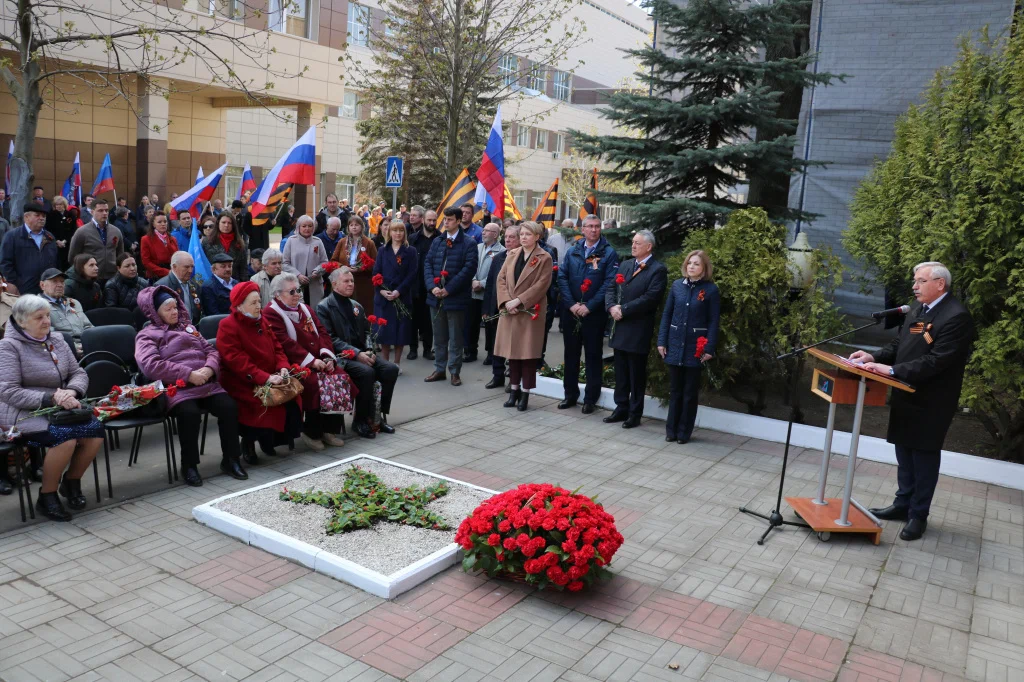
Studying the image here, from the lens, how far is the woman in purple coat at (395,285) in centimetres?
1116

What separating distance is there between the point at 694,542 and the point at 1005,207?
4.39 metres

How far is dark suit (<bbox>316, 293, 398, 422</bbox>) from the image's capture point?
27.3ft

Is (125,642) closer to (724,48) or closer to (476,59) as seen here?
(724,48)

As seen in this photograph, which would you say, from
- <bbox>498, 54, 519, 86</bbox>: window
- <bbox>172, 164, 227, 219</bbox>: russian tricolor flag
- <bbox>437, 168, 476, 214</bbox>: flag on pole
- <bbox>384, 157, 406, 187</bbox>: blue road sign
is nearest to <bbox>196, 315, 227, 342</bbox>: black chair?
<bbox>437, 168, 476, 214</bbox>: flag on pole

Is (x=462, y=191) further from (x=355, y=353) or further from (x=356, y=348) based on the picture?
(x=355, y=353)

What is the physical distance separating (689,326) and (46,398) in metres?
5.83

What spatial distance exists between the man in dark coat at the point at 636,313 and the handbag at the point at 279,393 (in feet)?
11.9

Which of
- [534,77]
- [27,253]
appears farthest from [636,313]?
[534,77]

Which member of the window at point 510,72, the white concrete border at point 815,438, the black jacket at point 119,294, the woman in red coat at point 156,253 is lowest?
the white concrete border at point 815,438

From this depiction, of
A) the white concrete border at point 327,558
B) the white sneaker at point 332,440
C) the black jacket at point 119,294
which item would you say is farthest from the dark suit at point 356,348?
the white concrete border at point 327,558

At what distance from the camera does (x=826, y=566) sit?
591cm

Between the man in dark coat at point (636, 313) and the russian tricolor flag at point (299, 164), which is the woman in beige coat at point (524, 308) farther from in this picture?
the russian tricolor flag at point (299, 164)

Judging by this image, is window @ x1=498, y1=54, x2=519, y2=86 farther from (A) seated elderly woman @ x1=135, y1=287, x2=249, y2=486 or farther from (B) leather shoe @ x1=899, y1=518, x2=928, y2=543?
(B) leather shoe @ x1=899, y1=518, x2=928, y2=543

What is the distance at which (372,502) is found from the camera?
6.34 metres
